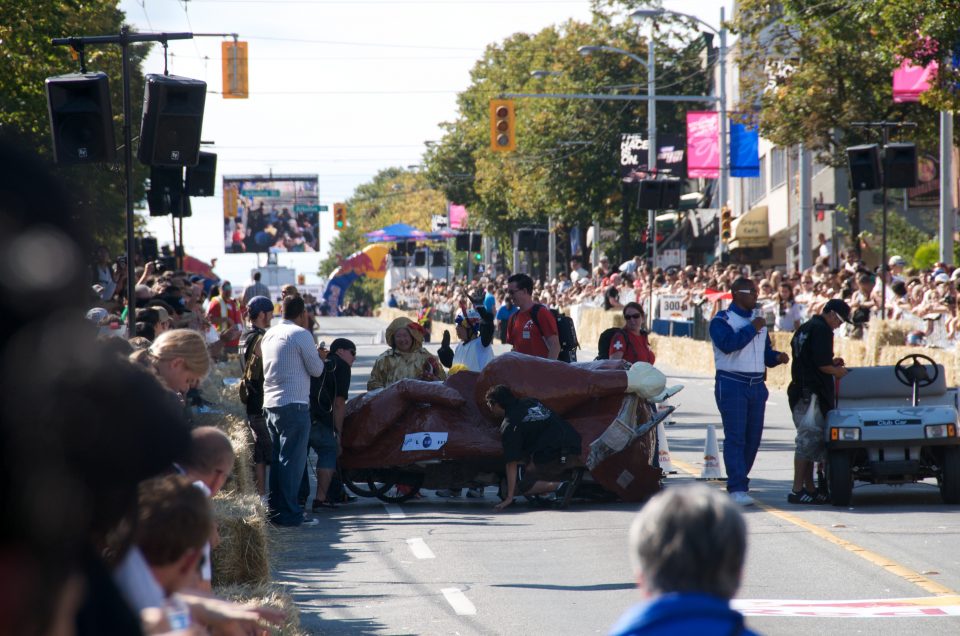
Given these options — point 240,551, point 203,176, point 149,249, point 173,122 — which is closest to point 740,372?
point 240,551

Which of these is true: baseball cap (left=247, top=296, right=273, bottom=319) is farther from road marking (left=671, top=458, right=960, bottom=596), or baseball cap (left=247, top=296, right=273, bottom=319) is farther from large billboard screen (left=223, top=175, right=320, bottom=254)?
large billboard screen (left=223, top=175, right=320, bottom=254)

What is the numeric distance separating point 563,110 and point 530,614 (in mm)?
57383

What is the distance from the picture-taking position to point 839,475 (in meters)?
12.7

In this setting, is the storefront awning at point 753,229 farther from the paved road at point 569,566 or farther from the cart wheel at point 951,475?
the cart wheel at point 951,475

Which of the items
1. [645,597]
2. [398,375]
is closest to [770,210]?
[398,375]

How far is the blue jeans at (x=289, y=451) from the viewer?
1216 centimetres

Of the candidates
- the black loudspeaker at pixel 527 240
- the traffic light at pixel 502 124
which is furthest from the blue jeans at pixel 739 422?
the black loudspeaker at pixel 527 240

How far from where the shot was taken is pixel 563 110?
2549 inches

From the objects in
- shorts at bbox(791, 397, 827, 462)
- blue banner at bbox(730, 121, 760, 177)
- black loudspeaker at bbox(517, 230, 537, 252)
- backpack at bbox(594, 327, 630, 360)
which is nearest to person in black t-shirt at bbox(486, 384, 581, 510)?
shorts at bbox(791, 397, 827, 462)

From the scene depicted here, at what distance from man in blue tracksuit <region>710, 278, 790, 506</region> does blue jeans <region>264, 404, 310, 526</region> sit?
3.44 metres

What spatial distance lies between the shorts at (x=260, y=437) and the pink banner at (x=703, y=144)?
34.9 m

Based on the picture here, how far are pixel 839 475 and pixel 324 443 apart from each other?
14.3 feet

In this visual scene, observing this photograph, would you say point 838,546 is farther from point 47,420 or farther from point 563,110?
point 563,110

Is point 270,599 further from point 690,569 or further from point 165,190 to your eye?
point 165,190
